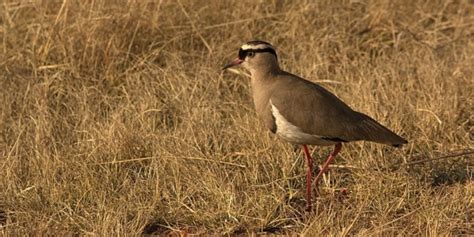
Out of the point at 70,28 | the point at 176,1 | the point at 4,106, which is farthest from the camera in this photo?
the point at 176,1

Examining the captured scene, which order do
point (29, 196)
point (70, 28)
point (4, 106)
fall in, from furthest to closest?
1. point (70, 28)
2. point (4, 106)
3. point (29, 196)

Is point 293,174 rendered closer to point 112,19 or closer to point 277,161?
point 277,161

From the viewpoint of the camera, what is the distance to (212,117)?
692 cm

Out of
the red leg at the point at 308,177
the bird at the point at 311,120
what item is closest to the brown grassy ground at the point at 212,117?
the red leg at the point at 308,177

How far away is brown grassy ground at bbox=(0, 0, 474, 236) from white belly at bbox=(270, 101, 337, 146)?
35 centimetres

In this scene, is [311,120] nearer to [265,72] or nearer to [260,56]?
[265,72]

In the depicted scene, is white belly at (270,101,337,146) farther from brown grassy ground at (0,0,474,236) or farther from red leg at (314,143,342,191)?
brown grassy ground at (0,0,474,236)

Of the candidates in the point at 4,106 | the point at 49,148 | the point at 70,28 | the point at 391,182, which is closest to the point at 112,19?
the point at 70,28

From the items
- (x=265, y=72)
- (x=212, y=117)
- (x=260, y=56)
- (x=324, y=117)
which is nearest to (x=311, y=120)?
(x=324, y=117)

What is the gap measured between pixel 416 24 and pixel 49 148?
4.24 metres

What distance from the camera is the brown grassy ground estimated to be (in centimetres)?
553

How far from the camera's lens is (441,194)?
5.90 meters

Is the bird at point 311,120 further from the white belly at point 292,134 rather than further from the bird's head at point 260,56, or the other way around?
the bird's head at point 260,56

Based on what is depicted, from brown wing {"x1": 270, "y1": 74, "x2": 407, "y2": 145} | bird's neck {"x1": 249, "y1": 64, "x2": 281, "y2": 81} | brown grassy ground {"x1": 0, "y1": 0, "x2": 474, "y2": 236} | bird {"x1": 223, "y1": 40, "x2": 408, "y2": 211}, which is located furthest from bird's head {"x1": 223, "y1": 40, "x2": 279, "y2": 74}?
brown grassy ground {"x1": 0, "y1": 0, "x2": 474, "y2": 236}
